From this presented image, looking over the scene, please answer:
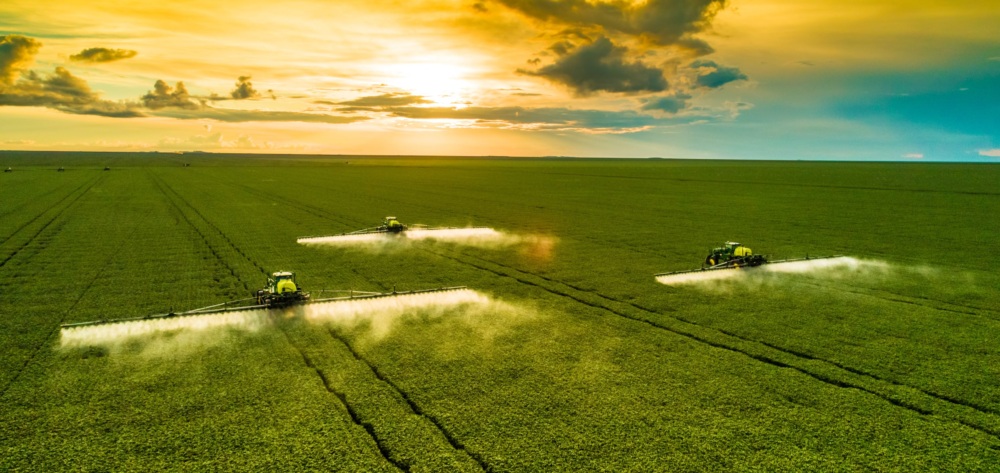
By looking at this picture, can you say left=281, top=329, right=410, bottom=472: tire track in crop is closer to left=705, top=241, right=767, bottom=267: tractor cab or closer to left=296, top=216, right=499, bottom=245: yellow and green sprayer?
left=296, top=216, right=499, bottom=245: yellow and green sprayer

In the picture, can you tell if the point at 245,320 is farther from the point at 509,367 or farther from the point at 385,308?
the point at 509,367

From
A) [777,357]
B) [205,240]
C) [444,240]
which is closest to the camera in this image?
[777,357]

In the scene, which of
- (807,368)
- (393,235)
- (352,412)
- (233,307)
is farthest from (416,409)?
(393,235)

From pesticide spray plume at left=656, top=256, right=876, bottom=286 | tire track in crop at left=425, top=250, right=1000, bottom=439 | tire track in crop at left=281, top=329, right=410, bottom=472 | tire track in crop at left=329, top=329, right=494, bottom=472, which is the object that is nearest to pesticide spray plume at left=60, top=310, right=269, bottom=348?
tire track in crop at left=281, top=329, right=410, bottom=472

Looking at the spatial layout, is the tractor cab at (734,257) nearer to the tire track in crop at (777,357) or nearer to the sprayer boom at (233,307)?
the tire track in crop at (777,357)

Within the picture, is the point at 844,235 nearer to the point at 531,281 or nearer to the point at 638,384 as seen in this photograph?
the point at 531,281

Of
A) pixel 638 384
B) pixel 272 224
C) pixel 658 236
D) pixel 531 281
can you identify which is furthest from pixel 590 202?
pixel 638 384
